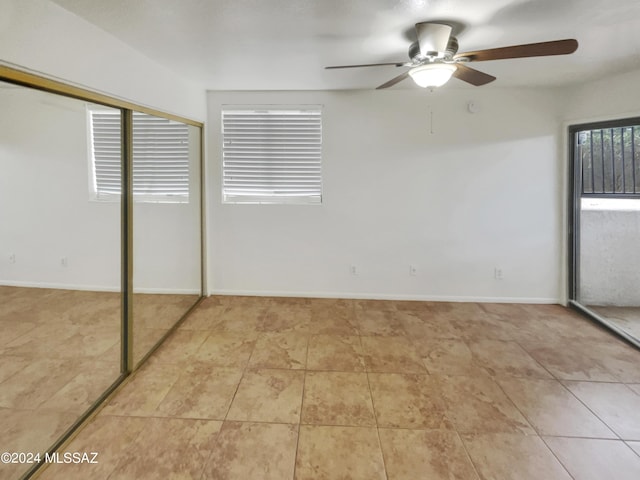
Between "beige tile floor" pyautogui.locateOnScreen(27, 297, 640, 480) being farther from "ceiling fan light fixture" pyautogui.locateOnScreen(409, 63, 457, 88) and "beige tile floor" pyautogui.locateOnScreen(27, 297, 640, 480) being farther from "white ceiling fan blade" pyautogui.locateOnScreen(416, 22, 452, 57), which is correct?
"white ceiling fan blade" pyautogui.locateOnScreen(416, 22, 452, 57)

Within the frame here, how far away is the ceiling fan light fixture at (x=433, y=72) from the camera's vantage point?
6.93 ft

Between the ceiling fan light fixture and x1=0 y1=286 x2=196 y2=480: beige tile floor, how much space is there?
2605 mm

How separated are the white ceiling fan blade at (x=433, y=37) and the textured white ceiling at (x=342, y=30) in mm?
46

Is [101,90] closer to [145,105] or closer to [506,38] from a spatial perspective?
[145,105]

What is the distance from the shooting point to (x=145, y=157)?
9.09ft

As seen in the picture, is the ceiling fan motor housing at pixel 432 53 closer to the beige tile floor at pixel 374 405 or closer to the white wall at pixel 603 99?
the white wall at pixel 603 99

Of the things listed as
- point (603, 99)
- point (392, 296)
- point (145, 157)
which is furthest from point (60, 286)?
point (603, 99)

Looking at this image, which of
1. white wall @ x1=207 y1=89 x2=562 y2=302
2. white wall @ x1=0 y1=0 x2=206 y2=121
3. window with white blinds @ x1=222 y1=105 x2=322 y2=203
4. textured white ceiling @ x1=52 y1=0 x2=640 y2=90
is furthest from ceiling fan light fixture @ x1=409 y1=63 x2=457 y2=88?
white wall @ x1=0 y1=0 x2=206 y2=121

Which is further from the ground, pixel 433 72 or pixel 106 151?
pixel 433 72

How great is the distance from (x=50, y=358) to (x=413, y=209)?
353 centimetres

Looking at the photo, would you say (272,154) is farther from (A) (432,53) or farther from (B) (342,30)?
(A) (432,53)

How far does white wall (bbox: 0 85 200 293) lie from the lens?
160 centimetres

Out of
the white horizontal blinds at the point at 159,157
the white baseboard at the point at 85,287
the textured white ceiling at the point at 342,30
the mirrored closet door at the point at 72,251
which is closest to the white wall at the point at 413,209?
the white horizontal blinds at the point at 159,157

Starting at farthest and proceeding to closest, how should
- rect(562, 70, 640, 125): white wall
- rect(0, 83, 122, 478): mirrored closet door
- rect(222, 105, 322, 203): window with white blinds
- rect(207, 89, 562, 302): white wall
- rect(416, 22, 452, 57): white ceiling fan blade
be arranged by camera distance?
rect(222, 105, 322, 203): window with white blinds < rect(207, 89, 562, 302): white wall < rect(562, 70, 640, 125): white wall < rect(416, 22, 452, 57): white ceiling fan blade < rect(0, 83, 122, 478): mirrored closet door
